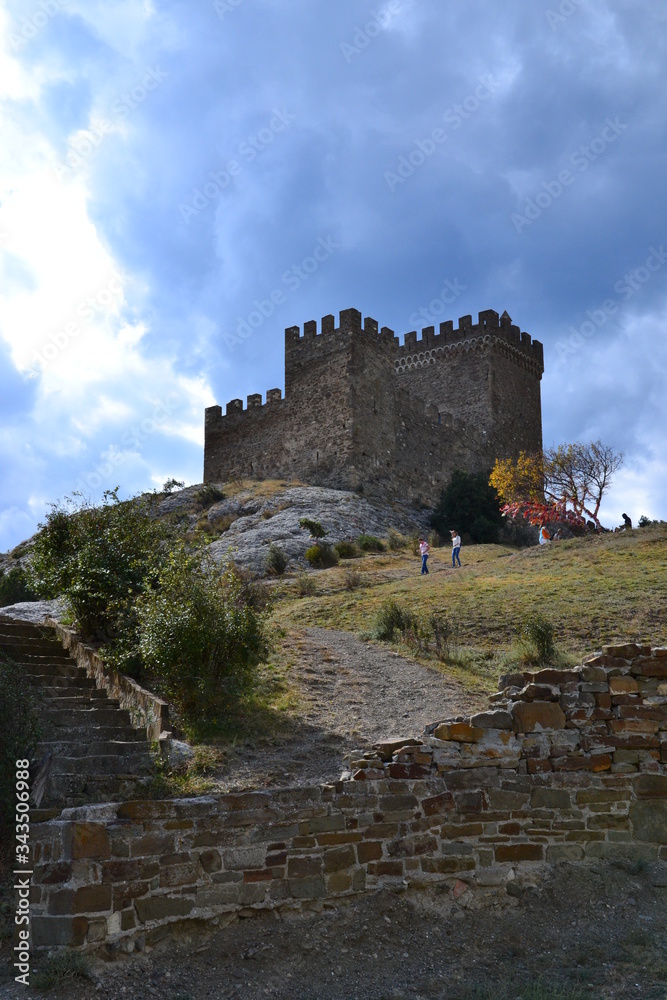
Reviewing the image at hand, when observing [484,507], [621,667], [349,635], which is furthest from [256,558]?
[621,667]

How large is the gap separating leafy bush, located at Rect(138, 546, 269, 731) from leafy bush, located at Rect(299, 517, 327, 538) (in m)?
14.2

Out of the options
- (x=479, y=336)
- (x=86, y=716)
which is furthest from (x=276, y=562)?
(x=479, y=336)

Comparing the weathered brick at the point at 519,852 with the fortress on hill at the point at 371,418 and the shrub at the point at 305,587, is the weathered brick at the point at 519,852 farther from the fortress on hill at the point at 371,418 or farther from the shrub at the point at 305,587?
the fortress on hill at the point at 371,418

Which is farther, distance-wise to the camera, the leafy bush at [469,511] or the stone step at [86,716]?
the leafy bush at [469,511]

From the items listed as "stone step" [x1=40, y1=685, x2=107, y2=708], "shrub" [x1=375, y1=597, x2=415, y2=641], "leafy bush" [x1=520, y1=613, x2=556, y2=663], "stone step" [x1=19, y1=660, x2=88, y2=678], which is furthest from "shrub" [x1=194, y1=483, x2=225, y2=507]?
"stone step" [x1=40, y1=685, x2=107, y2=708]

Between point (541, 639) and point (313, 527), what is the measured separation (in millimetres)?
13675

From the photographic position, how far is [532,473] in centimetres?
3512

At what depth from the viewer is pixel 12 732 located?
870 centimetres

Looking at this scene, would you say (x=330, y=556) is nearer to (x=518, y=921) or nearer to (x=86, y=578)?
(x=86, y=578)

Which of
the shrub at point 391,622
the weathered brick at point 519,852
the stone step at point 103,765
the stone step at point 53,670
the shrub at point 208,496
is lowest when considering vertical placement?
the weathered brick at point 519,852

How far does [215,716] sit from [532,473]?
2578 centimetres

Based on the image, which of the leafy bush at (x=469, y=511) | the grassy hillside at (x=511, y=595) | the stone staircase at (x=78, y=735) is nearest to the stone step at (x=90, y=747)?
the stone staircase at (x=78, y=735)

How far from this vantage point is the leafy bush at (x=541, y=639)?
14.3 metres

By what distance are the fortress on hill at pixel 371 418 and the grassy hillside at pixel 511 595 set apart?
22.2 ft
